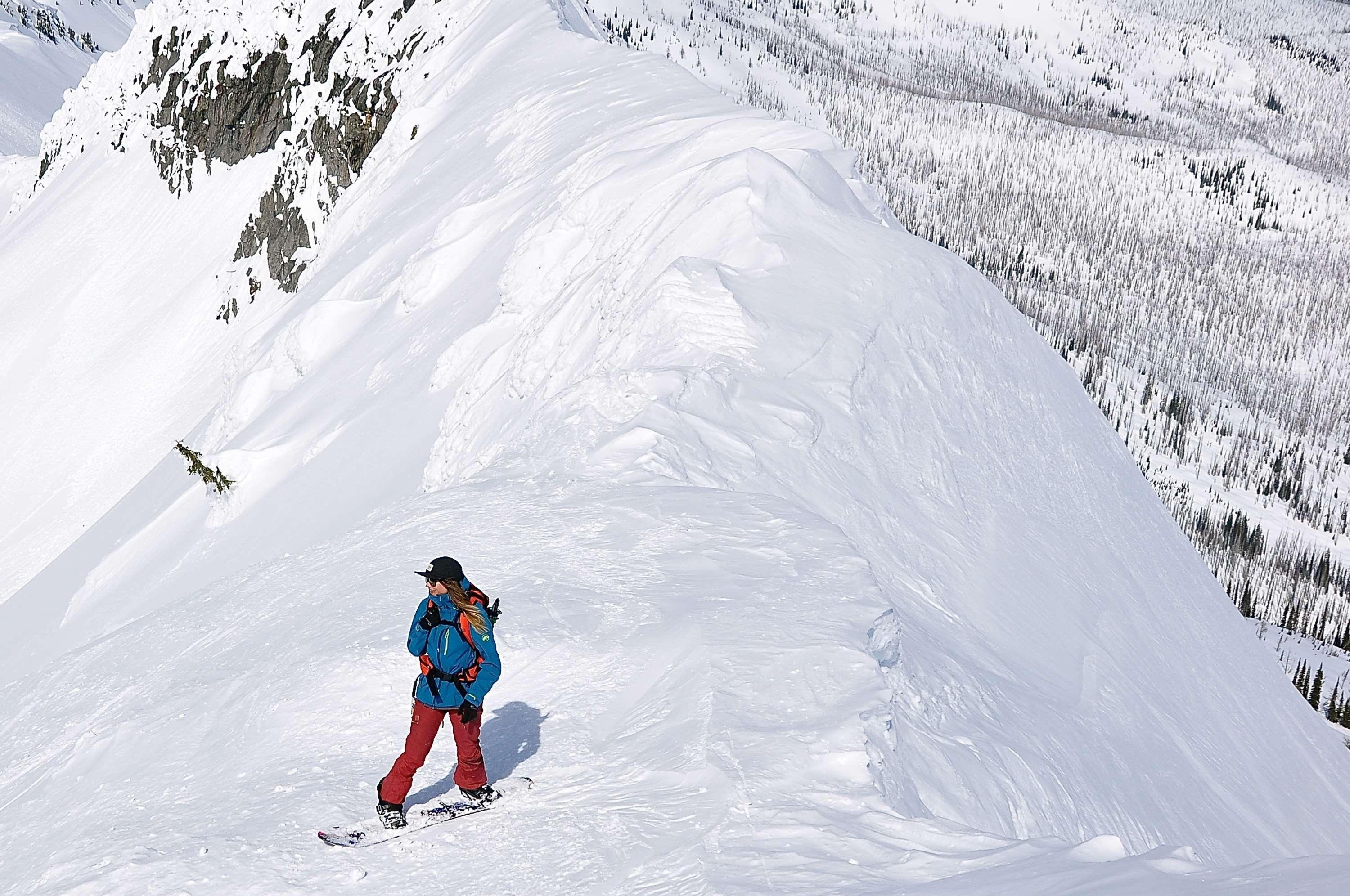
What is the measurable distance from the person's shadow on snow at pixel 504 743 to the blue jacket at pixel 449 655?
1.41ft

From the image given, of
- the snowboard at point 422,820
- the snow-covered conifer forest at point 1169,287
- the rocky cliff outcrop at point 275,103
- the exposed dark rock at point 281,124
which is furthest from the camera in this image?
the snow-covered conifer forest at point 1169,287

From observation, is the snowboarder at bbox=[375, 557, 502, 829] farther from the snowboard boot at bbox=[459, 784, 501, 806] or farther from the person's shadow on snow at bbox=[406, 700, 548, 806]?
the person's shadow on snow at bbox=[406, 700, 548, 806]

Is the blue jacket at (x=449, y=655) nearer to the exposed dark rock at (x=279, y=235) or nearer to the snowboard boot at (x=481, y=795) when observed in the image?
the snowboard boot at (x=481, y=795)

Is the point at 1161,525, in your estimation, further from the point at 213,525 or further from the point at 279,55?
the point at 279,55

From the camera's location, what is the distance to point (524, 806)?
6.00 m

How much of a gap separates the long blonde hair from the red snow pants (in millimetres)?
436

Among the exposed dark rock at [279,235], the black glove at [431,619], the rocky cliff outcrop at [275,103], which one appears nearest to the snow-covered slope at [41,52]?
the rocky cliff outcrop at [275,103]

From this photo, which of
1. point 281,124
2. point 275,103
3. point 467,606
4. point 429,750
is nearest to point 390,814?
point 429,750

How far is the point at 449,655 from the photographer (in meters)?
5.99

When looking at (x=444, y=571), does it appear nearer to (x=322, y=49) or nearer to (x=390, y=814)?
(x=390, y=814)

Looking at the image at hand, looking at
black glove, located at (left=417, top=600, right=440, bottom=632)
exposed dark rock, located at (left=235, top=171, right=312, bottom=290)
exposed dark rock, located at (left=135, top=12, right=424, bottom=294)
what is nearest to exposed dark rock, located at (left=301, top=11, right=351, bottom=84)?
exposed dark rock, located at (left=135, top=12, right=424, bottom=294)

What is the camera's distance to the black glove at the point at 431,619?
602 centimetres

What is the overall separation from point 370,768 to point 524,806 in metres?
1.02

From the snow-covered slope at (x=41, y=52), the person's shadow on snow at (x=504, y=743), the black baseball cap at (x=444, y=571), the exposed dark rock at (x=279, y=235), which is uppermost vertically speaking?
the snow-covered slope at (x=41, y=52)
